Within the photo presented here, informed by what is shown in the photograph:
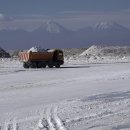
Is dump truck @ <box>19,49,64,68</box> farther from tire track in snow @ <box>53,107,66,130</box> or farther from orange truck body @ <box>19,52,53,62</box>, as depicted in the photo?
tire track in snow @ <box>53,107,66,130</box>

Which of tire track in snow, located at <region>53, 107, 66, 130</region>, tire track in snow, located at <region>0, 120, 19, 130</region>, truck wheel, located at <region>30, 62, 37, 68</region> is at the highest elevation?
truck wheel, located at <region>30, 62, 37, 68</region>

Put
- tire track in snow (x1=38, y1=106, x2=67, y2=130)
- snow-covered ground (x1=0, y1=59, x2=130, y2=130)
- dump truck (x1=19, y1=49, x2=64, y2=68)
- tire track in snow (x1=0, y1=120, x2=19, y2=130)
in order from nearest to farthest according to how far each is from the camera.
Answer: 1. tire track in snow (x1=38, y1=106, x2=67, y2=130)
2. tire track in snow (x1=0, y1=120, x2=19, y2=130)
3. snow-covered ground (x1=0, y1=59, x2=130, y2=130)
4. dump truck (x1=19, y1=49, x2=64, y2=68)

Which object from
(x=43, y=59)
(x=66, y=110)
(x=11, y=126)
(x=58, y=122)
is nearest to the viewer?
(x=11, y=126)

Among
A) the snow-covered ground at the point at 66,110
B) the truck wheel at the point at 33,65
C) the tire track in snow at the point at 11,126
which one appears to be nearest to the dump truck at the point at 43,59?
the truck wheel at the point at 33,65

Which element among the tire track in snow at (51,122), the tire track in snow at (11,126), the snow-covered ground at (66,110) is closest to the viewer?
the tire track in snow at (51,122)

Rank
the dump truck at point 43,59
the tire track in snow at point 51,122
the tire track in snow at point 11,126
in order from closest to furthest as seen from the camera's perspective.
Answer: the tire track in snow at point 51,122 → the tire track in snow at point 11,126 → the dump truck at point 43,59

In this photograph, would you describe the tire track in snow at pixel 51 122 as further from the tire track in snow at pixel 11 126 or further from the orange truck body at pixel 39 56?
the orange truck body at pixel 39 56

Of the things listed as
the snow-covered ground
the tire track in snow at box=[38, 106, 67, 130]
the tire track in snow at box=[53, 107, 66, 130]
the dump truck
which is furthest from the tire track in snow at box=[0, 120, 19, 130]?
the dump truck

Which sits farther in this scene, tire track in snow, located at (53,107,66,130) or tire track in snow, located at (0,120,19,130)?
tire track in snow, located at (0,120,19,130)

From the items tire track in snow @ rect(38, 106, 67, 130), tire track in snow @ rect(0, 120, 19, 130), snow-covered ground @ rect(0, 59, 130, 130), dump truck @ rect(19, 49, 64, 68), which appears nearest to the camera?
tire track in snow @ rect(38, 106, 67, 130)

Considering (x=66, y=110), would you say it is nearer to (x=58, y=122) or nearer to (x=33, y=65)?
(x=58, y=122)

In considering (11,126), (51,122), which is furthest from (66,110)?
(11,126)

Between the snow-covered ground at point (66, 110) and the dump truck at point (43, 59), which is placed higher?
the dump truck at point (43, 59)

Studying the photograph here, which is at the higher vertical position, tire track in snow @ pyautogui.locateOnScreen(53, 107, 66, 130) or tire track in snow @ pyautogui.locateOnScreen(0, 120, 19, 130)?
tire track in snow @ pyautogui.locateOnScreen(0, 120, 19, 130)
